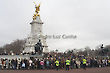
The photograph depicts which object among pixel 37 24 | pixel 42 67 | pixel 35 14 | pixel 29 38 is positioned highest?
pixel 35 14

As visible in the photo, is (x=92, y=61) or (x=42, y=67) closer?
(x=42, y=67)

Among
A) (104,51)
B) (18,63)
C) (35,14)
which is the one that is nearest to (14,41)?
(35,14)

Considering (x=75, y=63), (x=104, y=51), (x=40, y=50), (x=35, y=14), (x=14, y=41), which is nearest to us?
(x=75, y=63)

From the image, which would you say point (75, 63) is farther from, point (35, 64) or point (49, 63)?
point (35, 64)

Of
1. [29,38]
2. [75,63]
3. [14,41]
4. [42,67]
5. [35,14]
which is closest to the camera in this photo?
[42,67]

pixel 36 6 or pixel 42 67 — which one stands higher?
pixel 36 6

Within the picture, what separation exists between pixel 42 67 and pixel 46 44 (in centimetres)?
4159

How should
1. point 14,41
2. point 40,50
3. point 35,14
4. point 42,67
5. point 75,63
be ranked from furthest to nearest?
point 14,41 → point 35,14 → point 40,50 → point 75,63 → point 42,67

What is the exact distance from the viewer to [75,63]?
2541 centimetres

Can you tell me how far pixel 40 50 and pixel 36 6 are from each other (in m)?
36.6

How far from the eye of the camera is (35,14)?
69.2m

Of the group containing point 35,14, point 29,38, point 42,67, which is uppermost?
point 35,14

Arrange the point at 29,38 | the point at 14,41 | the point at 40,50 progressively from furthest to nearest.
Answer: the point at 14,41, the point at 29,38, the point at 40,50

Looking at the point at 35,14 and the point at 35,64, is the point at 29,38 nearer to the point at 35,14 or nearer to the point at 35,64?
the point at 35,14
